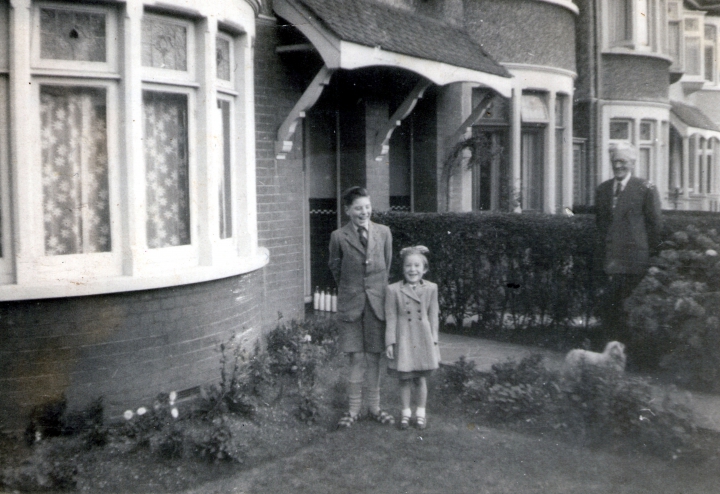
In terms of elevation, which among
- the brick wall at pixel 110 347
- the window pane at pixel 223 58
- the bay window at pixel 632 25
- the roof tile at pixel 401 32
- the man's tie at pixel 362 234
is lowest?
the brick wall at pixel 110 347

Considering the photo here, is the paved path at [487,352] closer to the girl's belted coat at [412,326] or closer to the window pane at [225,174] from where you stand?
the girl's belted coat at [412,326]

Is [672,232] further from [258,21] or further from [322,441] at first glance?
[258,21]

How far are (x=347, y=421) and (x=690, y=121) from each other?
16775 mm

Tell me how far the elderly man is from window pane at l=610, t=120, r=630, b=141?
1008cm

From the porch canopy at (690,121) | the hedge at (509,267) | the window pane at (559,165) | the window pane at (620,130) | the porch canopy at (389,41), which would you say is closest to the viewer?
the porch canopy at (389,41)

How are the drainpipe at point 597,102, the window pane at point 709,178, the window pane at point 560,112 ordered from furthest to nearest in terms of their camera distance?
1. the window pane at point 709,178
2. the drainpipe at point 597,102
3. the window pane at point 560,112

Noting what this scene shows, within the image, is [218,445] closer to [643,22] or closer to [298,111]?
[298,111]

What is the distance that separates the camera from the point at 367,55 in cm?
781

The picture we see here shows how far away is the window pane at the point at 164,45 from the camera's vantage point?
19.4 ft

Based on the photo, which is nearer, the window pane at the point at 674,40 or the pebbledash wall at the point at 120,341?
the pebbledash wall at the point at 120,341

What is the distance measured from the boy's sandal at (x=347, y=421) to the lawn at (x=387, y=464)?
0.05m

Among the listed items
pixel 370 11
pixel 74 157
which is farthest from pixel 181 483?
pixel 370 11

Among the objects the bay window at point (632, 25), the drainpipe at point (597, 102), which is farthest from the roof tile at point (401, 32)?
the bay window at point (632, 25)

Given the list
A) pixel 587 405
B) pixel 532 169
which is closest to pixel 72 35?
pixel 587 405
